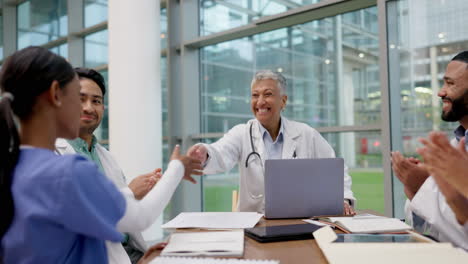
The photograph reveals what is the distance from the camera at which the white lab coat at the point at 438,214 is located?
1.41m

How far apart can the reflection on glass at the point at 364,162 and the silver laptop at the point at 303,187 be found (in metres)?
1.44

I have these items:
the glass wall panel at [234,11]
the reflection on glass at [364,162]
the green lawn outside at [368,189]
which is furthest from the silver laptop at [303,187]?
the glass wall panel at [234,11]

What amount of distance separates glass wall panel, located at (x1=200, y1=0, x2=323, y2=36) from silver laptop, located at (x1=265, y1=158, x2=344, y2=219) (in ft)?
7.51

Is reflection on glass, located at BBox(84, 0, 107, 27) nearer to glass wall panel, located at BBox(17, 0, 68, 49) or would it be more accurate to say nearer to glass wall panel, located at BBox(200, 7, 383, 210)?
glass wall panel, located at BBox(17, 0, 68, 49)

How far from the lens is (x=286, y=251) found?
3.84 ft

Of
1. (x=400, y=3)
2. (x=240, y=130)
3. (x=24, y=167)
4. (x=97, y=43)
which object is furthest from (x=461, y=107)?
(x=97, y=43)

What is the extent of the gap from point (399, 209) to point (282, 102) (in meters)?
1.29

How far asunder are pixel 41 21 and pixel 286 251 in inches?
A: 264

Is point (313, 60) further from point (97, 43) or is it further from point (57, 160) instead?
point (97, 43)

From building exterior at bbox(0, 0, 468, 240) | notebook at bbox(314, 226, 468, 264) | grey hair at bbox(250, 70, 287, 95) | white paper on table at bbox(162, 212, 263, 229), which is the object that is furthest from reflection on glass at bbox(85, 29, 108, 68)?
notebook at bbox(314, 226, 468, 264)

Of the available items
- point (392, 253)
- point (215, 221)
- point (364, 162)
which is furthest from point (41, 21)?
point (392, 253)

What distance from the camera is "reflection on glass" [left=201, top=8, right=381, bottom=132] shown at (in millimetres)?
3230

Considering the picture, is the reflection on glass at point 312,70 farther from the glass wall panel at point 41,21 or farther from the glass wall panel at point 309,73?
the glass wall panel at point 41,21

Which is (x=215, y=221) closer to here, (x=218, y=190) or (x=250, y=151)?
(x=250, y=151)
